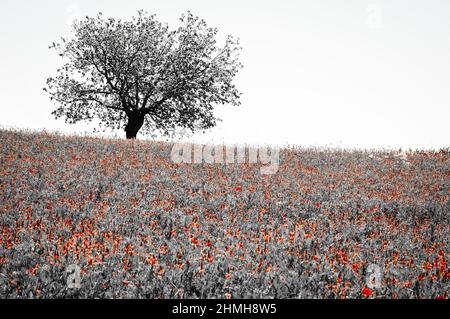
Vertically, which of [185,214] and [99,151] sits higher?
[99,151]

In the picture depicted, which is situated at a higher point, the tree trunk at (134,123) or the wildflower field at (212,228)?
the tree trunk at (134,123)

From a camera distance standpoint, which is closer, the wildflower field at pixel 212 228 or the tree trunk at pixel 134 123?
the wildflower field at pixel 212 228

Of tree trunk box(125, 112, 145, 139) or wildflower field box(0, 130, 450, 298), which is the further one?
tree trunk box(125, 112, 145, 139)

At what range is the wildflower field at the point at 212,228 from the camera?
16.0 ft

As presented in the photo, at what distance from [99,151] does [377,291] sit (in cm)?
1234

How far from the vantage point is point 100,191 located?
966 centimetres

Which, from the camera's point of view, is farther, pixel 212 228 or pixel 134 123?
pixel 134 123

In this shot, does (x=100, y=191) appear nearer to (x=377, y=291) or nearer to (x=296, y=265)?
(x=296, y=265)

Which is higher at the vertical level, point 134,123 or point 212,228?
point 134,123

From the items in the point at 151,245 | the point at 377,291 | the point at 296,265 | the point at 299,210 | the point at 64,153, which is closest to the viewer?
the point at 377,291

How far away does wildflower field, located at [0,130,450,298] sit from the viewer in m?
4.88

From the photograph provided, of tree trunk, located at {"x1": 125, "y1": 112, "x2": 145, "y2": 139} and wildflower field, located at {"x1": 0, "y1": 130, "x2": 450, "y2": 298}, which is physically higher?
tree trunk, located at {"x1": 125, "y1": 112, "x2": 145, "y2": 139}

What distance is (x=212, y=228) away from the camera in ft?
23.6
